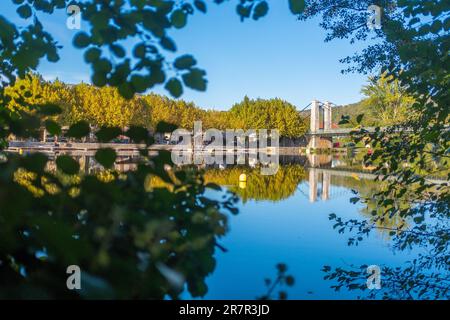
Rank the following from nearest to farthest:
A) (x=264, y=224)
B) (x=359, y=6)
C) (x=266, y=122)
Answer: (x=359, y=6)
(x=264, y=224)
(x=266, y=122)

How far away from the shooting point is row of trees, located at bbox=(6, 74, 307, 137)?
60969mm

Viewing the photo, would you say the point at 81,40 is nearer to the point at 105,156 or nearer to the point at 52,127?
the point at 52,127

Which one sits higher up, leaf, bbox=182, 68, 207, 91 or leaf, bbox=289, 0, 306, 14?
leaf, bbox=289, 0, 306, 14

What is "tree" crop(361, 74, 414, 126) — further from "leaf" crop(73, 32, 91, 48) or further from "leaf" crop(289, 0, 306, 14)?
"leaf" crop(73, 32, 91, 48)

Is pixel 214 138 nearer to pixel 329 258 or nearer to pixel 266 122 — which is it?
pixel 266 122

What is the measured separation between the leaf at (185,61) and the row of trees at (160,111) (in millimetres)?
33001

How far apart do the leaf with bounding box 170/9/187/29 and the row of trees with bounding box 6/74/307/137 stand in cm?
3283

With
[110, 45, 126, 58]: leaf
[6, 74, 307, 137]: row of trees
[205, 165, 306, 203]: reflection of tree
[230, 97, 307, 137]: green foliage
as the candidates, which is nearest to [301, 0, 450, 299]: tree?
[110, 45, 126, 58]: leaf

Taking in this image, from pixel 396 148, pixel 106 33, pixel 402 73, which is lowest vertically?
pixel 396 148

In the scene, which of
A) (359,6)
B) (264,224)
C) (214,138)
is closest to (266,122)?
(214,138)

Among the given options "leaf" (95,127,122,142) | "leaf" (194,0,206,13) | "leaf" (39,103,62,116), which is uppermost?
"leaf" (194,0,206,13)

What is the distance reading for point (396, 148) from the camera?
4391mm

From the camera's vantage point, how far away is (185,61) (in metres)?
1.40

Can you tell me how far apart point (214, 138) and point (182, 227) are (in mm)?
90318
